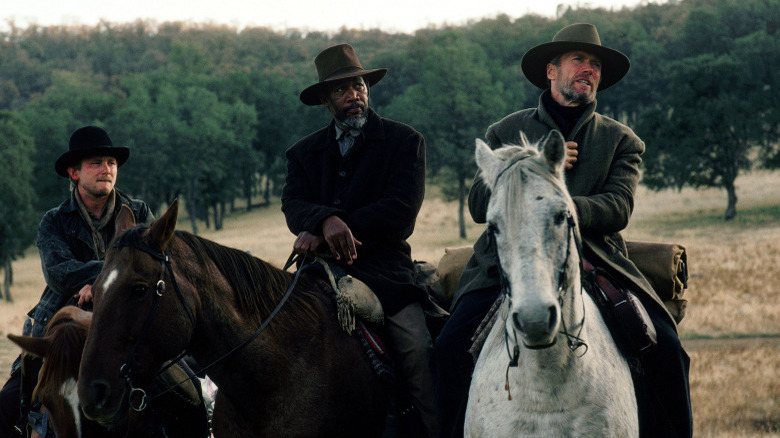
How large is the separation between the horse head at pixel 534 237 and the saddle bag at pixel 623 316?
2.57 feet

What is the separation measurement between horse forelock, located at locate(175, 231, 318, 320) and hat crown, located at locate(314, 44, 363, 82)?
1.72 meters

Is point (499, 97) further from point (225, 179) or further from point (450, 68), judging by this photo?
point (225, 179)

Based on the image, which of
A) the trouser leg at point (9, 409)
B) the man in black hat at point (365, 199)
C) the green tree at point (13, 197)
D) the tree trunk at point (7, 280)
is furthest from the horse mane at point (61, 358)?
the green tree at point (13, 197)

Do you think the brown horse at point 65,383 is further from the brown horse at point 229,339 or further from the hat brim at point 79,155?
the hat brim at point 79,155

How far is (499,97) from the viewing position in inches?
2724

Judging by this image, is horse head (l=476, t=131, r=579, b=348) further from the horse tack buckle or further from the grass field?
the grass field

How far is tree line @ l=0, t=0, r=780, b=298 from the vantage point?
181 feet

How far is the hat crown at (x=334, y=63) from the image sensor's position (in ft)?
21.1

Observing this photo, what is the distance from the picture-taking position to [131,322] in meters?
4.55

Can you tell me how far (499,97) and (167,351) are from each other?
2611 inches

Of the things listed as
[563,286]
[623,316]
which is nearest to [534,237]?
[563,286]

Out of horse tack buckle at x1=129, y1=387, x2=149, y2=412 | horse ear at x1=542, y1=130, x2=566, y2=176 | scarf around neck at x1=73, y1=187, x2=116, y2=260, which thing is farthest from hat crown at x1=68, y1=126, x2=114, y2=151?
horse ear at x1=542, y1=130, x2=566, y2=176

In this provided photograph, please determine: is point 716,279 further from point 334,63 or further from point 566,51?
point 334,63

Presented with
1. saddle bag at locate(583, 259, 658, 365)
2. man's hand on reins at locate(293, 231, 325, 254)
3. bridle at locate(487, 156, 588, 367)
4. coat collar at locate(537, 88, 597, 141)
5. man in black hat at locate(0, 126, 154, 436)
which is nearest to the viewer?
bridle at locate(487, 156, 588, 367)
